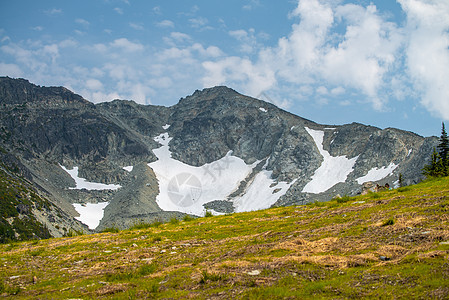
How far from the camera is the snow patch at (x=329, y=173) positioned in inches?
6722

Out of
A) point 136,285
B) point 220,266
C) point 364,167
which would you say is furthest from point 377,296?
point 364,167

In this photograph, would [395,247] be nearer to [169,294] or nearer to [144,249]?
[169,294]

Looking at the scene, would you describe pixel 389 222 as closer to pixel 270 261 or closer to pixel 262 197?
pixel 270 261

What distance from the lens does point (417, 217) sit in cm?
1516

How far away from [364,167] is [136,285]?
586 ft

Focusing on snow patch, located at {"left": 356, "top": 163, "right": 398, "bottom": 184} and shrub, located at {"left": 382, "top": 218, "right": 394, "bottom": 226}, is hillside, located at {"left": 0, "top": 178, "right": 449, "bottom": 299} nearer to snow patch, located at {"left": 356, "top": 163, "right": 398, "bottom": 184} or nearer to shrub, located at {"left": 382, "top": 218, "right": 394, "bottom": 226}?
shrub, located at {"left": 382, "top": 218, "right": 394, "bottom": 226}

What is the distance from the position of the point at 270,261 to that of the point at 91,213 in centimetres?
17790

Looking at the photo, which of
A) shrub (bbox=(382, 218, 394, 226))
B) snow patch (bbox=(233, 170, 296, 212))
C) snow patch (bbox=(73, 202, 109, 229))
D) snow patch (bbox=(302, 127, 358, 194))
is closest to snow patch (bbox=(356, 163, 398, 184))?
snow patch (bbox=(302, 127, 358, 194))

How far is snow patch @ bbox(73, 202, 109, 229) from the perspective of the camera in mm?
162500

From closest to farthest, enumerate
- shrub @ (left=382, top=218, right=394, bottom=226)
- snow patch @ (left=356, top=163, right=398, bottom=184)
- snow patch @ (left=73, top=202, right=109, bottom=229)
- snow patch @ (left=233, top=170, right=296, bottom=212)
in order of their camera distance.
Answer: shrub @ (left=382, top=218, right=394, bottom=226) < snow patch @ (left=356, top=163, right=398, bottom=184) < snow patch @ (left=73, top=202, right=109, bottom=229) < snow patch @ (left=233, top=170, right=296, bottom=212)

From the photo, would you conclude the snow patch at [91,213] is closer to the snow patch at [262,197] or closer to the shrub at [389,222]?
the snow patch at [262,197]

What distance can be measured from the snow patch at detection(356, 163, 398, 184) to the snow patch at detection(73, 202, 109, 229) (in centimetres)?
12626

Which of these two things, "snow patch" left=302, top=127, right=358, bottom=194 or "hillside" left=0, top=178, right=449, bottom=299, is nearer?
"hillside" left=0, top=178, right=449, bottom=299

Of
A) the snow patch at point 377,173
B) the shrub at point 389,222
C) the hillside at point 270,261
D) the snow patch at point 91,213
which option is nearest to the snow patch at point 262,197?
the snow patch at point 377,173
